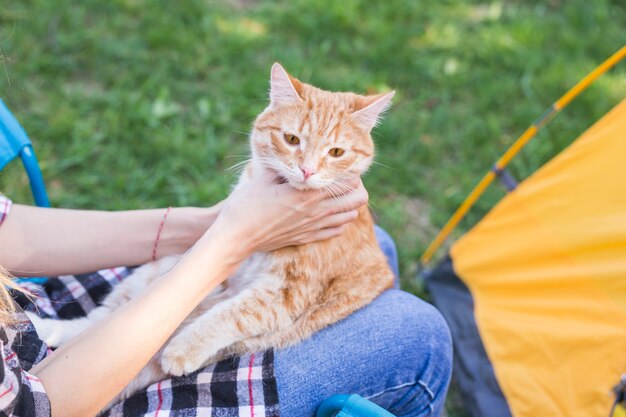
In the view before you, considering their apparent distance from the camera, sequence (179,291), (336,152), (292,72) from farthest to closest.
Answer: (292,72), (336,152), (179,291)

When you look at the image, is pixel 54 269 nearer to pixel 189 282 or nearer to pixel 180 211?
pixel 180 211

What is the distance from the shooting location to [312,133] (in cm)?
177

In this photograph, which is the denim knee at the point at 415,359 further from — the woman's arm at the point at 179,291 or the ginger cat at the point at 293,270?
the woman's arm at the point at 179,291

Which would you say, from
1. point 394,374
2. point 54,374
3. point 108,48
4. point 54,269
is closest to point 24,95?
point 108,48

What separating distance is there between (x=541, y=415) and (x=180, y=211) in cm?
153

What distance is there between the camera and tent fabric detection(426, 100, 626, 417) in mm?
1829

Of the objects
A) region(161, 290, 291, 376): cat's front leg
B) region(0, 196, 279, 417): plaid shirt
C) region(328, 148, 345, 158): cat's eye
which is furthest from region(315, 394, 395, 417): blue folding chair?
region(328, 148, 345, 158): cat's eye

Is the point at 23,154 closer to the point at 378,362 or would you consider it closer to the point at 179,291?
the point at 179,291

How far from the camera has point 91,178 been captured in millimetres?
2855

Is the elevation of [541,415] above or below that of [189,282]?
below

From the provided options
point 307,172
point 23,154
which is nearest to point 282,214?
point 307,172

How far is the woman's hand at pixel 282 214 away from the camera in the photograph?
159cm

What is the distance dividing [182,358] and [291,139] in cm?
79

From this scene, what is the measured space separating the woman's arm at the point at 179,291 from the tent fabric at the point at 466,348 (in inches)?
38.7
